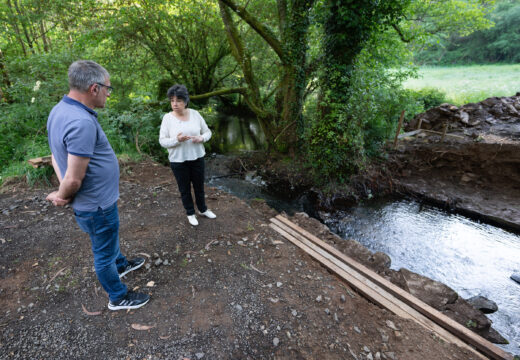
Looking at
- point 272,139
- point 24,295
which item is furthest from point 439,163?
point 24,295

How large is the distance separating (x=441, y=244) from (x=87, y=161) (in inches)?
248

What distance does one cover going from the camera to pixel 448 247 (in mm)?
4977

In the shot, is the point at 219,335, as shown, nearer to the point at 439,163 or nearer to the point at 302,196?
the point at 302,196

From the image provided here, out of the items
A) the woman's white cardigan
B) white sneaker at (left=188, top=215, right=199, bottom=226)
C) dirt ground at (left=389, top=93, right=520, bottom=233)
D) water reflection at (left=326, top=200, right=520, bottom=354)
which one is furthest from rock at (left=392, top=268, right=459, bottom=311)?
dirt ground at (left=389, top=93, right=520, bottom=233)

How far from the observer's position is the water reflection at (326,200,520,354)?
3.93m

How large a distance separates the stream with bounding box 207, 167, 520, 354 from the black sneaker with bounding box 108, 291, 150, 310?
4.25 metres

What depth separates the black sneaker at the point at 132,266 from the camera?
269cm

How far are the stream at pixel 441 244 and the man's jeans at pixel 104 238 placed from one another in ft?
14.9

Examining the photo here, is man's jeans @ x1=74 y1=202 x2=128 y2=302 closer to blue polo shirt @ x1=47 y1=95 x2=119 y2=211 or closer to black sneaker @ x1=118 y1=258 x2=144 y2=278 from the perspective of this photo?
blue polo shirt @ x1=47 y1=95 x2=119 y2=211

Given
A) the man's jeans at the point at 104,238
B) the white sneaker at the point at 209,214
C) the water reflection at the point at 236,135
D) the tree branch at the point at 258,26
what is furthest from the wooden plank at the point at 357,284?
the water reflection at the point at 236,135

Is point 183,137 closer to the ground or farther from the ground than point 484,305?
farther from the ground

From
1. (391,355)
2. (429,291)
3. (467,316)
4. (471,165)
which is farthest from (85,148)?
(471,165)

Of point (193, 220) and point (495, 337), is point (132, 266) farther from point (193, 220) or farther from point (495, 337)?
point (495, 337)

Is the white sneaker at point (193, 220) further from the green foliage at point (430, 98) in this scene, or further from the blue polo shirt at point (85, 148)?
the green foliage at point (430, 98)
